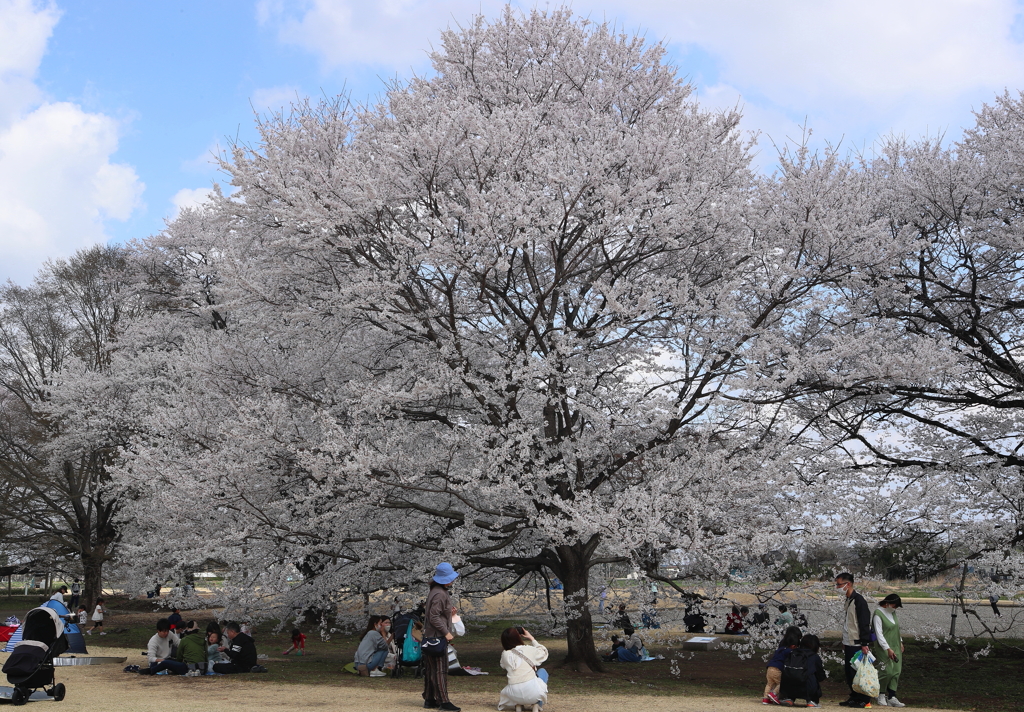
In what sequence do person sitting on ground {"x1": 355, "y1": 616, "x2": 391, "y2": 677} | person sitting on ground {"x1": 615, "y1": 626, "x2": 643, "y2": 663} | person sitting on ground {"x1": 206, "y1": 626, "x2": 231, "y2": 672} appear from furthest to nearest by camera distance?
person sitting on ground {"x1": 615, "y1": 626, "x2": 643, "y2": 663} → person sitting on ground {"x1": 355, "y1": 616, "x2": 391, "y2": 677} → person sitting on ground {"x1": 206, "y1": 626, "x2": 231, "y2": 672}

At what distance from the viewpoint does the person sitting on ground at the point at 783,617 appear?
11.0 metres

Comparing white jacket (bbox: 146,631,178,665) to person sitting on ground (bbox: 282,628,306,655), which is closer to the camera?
white jacket (bbox: 146,631,178,665)

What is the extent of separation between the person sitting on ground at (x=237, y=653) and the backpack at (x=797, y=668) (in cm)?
733

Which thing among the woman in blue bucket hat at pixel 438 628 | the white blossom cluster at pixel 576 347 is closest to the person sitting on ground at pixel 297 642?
the white blossom cluster at pixel 576 347

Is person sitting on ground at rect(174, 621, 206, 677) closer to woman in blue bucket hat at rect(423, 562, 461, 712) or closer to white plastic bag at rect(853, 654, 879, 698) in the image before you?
woman in blue bucket hat at rect(423, 562, 461, 712)

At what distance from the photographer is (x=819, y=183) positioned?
38.9 ft

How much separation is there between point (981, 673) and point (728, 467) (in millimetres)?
6470

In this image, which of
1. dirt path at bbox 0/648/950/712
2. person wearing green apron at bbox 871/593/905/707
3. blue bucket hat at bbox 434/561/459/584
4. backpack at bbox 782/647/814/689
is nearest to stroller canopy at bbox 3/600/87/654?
dirt path at bbox 0/648/950/712

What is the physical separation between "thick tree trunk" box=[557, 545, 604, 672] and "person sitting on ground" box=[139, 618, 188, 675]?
5501 mm

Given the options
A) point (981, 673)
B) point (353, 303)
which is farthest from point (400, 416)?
point (981, 673)

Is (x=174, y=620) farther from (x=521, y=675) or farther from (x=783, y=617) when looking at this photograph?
(x=783, y=617)

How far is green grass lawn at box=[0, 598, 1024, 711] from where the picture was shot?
1081cm

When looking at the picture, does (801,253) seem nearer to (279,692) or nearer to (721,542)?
(721,542)

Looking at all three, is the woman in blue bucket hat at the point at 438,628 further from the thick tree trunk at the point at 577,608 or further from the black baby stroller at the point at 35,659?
the thick tree trunk at the point at 577,608
